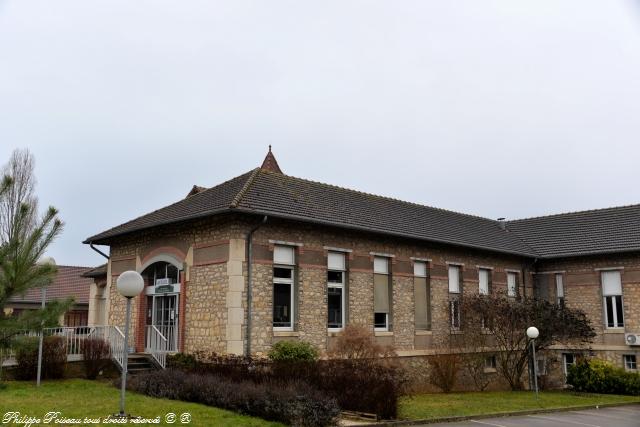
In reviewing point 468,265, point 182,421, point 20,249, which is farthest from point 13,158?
point 468,265

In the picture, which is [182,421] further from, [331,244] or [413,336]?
[413,336]

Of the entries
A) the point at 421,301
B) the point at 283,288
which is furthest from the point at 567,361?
the point at 283,288

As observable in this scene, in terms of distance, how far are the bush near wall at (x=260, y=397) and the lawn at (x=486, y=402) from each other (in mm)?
2438

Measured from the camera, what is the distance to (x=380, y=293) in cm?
1972

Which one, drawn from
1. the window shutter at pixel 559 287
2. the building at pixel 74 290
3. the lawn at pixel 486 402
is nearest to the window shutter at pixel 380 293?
the lawn at pixel 486 402

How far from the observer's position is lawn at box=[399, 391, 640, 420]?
14.3 meters

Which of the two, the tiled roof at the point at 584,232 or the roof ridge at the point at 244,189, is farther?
the tiled roof at the point at 584,232

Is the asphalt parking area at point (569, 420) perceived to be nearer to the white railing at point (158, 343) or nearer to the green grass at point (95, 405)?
the green grass at point (95, 405)

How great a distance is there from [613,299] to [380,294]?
33.6ft

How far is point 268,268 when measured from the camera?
55.1 feet

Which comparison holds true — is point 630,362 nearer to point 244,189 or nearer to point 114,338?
point 244,189

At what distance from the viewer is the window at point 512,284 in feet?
81.7

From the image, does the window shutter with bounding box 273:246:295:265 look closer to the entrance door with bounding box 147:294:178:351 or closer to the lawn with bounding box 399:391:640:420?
the entrance door with bounding box 147:294:178:351

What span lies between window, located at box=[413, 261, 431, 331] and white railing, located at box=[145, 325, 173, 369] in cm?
798
